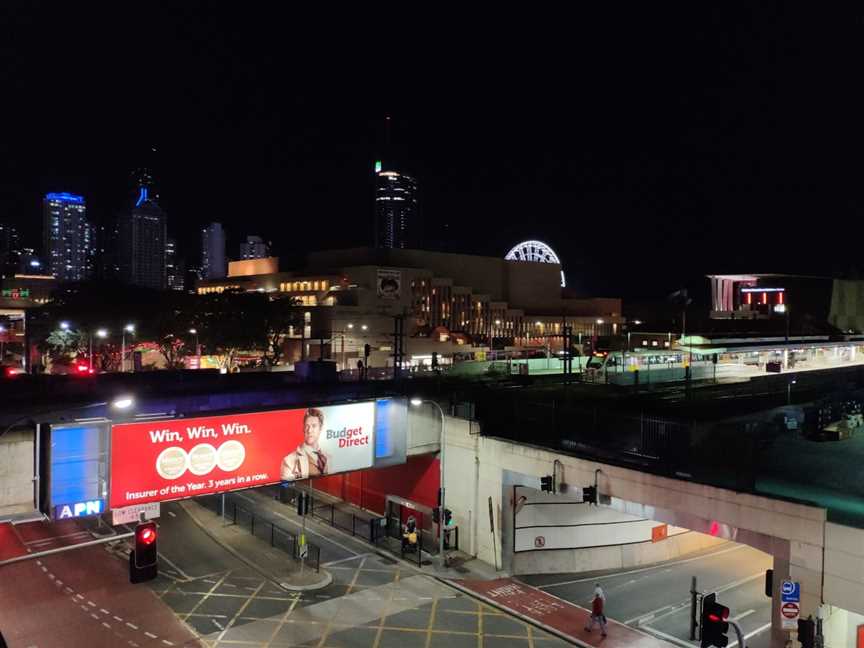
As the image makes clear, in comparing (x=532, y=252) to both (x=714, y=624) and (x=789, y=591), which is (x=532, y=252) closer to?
(x=789, y=591)

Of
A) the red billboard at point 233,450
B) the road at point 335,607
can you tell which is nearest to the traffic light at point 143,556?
the red billboard at point 233,450

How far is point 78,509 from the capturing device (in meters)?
16.5

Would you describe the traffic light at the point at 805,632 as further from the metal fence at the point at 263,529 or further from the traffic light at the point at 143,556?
the metal fence at the point at 263,529

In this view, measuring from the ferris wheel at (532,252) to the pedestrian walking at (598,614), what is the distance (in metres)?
110

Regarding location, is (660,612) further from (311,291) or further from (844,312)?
(844,312)

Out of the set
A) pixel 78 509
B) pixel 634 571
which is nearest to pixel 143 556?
pixel 78 509

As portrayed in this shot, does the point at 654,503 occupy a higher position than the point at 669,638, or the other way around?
the point at 654,503

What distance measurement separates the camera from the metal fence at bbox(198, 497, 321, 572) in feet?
87.5

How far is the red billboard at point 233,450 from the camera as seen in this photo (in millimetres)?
18000

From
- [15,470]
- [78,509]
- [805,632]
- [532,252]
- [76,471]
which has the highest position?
[532,252]

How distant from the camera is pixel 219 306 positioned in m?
66.4

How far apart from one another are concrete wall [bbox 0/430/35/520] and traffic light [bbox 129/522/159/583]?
9.01 meters

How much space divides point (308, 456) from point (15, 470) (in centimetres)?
875

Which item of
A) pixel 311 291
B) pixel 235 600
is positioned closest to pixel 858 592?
pixel 235 600
